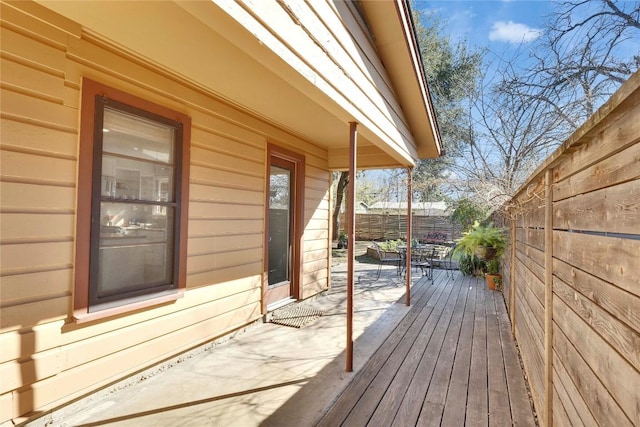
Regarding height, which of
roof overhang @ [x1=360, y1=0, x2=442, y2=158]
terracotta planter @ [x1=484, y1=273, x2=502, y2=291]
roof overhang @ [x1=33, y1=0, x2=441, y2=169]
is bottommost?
terracotta planter @ [x1=484, y1=273, x2=502, y2=291]

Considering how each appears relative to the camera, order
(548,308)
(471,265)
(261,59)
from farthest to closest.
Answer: (471,265), (548,308), (261,59)

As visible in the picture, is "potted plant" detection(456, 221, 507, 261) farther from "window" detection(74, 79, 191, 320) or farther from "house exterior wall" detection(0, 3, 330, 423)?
"window" detection(74, 79, 191, 320)

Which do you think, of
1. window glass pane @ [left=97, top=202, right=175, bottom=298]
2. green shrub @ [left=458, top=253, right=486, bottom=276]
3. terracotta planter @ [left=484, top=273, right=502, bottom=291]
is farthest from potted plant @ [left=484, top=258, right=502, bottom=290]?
window glass pane @ [left=97, top=202, right=175, bottom=298]

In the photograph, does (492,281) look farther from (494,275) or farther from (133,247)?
(133,247)

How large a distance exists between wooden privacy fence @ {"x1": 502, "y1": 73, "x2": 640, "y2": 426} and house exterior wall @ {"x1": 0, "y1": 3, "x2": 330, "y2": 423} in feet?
9.23

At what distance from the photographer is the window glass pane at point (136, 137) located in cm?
235

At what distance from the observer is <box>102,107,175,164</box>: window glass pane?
2350 millimetres

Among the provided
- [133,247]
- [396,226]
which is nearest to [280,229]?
[133,247]

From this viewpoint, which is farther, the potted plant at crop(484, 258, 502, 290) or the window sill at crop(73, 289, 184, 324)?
the potted plant at crop(484, 258, 502, 290)

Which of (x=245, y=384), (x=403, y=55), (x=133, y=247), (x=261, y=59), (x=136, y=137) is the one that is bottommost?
(x=245, y=384)

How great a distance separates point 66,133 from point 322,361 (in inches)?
109

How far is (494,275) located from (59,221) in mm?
6843

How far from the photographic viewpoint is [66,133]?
2074 millimetres

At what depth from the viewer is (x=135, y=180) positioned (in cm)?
253
